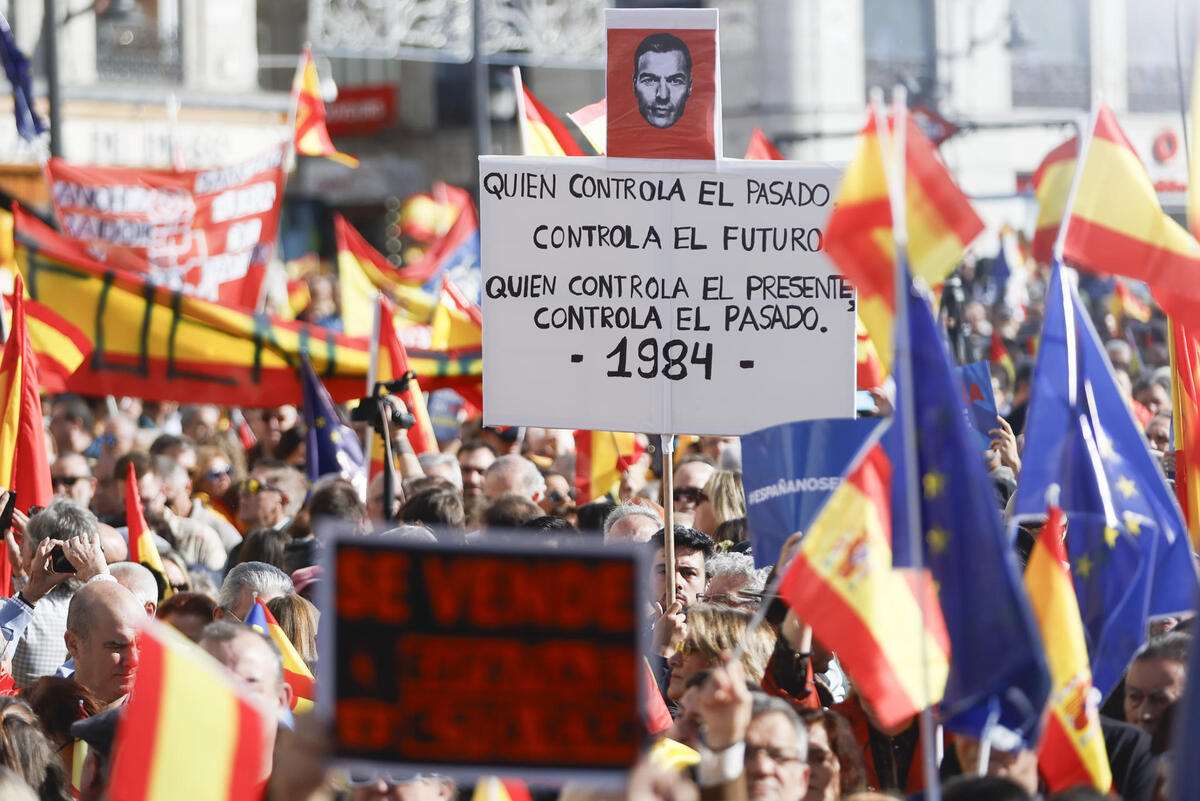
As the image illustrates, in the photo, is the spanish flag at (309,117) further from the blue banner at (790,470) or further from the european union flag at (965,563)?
the european union flag at (965,563)

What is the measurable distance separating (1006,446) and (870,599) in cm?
397

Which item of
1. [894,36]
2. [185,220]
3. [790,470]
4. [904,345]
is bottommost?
[790,470]

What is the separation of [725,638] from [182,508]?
444 cm

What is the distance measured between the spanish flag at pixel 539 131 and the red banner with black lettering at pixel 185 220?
15.8 ft

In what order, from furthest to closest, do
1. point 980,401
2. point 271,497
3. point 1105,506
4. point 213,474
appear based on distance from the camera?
point 213,474, point 271,497, point 980,401, point 1105,506

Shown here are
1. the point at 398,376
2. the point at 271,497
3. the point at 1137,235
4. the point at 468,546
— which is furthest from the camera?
the point at 398,376

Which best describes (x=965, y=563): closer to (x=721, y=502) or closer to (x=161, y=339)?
(x=721, y=502)

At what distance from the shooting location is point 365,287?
13336 mm

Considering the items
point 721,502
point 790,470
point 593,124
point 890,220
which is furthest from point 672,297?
point 890,220

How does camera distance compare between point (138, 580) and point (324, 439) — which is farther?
point (324, 439)

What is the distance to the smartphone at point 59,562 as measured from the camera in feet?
20.4

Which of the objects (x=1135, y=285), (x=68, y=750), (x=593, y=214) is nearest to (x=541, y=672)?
(x=68, y=750)

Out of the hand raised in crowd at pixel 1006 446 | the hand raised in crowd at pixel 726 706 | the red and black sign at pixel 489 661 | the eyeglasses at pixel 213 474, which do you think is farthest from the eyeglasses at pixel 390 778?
the eyeglasses at pixel 213 474

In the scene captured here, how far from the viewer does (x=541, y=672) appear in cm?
285
